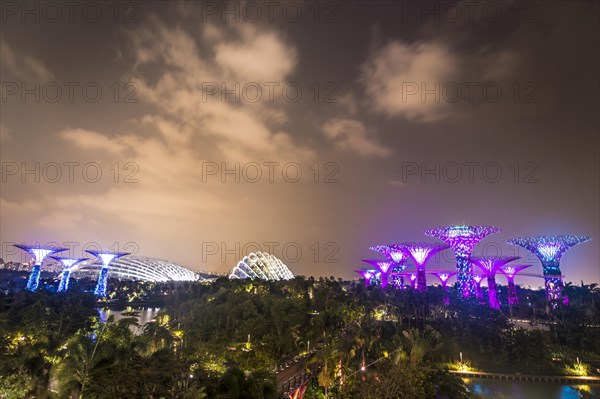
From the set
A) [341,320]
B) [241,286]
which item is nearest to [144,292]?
[241,286]

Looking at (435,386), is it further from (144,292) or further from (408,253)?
(144,292)

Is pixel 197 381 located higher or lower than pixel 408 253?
lower

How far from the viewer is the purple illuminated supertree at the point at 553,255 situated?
67062 millimetres

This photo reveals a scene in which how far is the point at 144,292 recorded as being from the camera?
110 m

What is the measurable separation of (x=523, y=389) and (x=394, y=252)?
182ft

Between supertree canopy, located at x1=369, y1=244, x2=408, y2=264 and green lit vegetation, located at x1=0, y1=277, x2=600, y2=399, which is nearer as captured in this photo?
green lit vegetation, located at x1=0, y1=277, x2=600, y2=399

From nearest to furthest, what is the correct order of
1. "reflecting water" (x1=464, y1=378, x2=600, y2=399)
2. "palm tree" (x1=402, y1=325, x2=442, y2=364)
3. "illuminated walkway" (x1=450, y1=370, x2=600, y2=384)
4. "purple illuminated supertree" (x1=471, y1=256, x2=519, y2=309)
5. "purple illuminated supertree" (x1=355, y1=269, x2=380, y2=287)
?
1. "palm tree" (x1=402, y1=325, x2=442, y2=364)
2. "reflecting water" (x1=464, y1=378, x2=600, y2=399)
3. "illuminated walkway" (x1=450, y1=370, x2=600, y2=384)
4. "purple illuminated supertree" (x1=471, y1=256, x2=519, y2=309)
5. "purple illuminated supertree" (x1=355, y1=269, x2=380, y2=287)

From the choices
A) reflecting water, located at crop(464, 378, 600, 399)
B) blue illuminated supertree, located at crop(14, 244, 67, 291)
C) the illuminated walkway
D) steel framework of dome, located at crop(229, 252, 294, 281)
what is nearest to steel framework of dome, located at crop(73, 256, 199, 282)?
steel framework of dome, located at crop(229, 252, 294, 281)

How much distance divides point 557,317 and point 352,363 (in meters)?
44.7

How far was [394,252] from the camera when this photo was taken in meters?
87.5

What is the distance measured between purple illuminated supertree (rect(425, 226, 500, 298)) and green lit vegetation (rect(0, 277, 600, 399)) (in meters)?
9.78

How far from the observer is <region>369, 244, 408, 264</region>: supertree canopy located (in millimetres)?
81419

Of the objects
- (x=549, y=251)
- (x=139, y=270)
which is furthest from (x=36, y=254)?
(x=549, y=251)

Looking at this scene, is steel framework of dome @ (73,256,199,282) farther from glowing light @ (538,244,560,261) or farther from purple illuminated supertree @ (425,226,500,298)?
glowing light @ (538,244,560,261)
